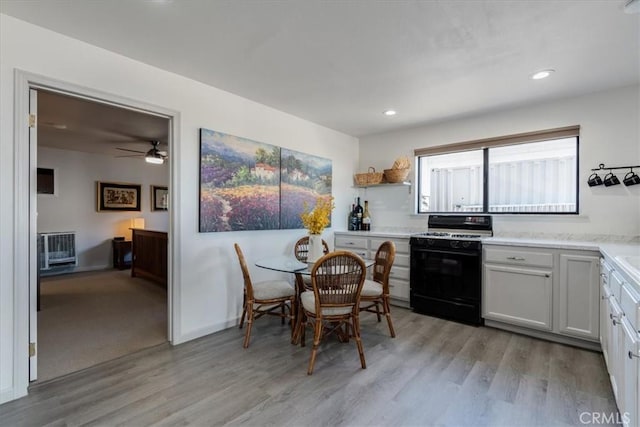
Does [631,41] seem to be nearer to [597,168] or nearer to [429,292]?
[597,168]

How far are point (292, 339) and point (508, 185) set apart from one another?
301cm

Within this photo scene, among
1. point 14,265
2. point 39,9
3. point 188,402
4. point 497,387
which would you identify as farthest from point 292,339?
point 39,9

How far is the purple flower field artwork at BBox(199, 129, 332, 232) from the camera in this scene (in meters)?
2.91

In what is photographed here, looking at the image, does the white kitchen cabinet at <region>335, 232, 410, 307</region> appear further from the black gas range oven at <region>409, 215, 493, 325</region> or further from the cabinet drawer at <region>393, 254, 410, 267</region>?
the black gas range oven at <region>409, 215, 493, 325</region>

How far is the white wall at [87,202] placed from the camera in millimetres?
5738

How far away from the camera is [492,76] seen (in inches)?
104

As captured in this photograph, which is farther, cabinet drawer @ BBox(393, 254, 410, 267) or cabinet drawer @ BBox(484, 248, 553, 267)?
cabinet drawer @ BBox(393, 254, 410, 267)

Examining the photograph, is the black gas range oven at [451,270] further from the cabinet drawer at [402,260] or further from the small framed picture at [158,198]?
the small framed picture at [158,198]

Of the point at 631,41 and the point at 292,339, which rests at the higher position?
the point at 631,41

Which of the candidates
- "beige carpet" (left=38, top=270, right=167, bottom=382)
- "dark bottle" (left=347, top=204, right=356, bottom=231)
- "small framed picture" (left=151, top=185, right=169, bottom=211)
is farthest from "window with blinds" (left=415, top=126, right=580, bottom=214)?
"small framed picture" (left=151, top=185, right=169, bottom=211)

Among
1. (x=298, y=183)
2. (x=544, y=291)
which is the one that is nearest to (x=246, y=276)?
(x=298, y=183)

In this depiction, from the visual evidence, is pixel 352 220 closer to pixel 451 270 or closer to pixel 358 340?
pixel 451 270

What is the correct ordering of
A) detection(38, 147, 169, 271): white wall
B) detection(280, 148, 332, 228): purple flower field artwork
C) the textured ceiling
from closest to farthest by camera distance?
the textured ceiling < detection(280, 148, 332, 228): purple flower field artwork < detection(38, 147, 169, 271): white wall

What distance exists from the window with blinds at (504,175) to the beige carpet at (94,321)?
370 centimetres
